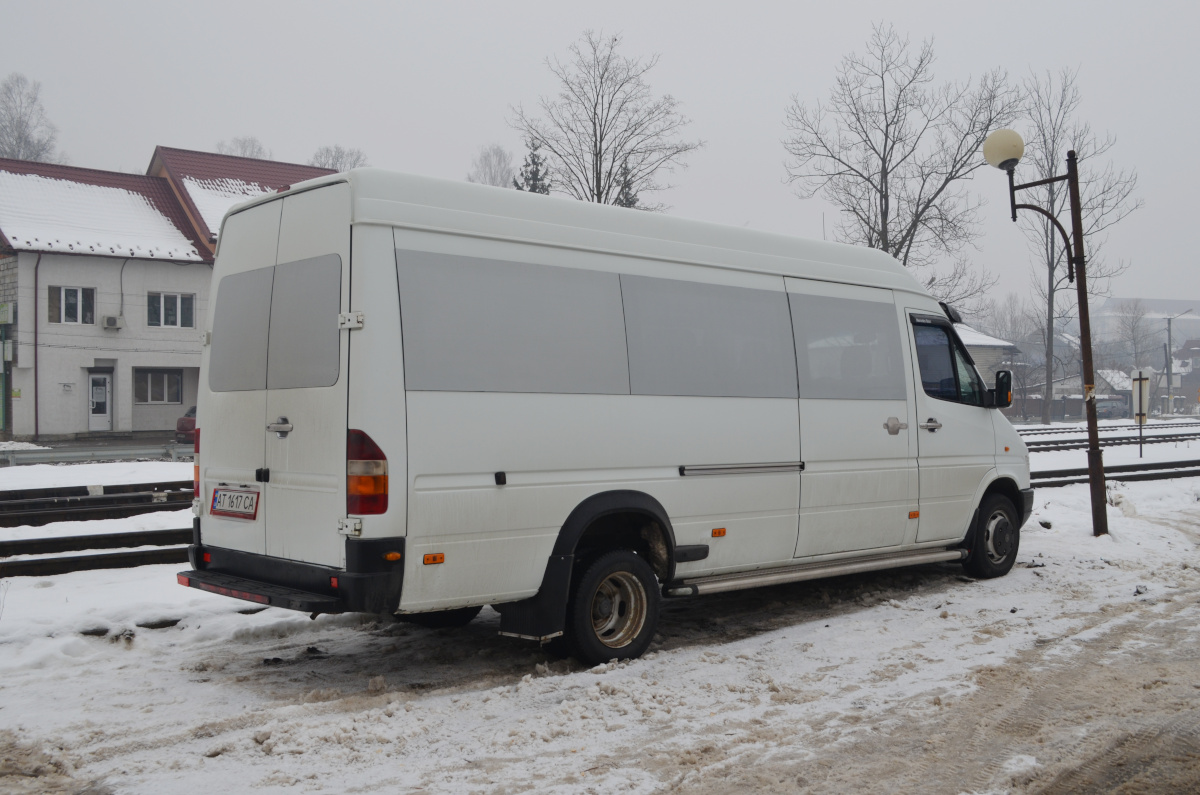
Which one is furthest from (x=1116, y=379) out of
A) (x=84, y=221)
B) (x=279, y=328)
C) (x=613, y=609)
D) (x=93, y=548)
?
(x=279, y=328)

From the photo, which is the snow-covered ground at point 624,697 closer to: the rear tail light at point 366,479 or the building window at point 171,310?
the rear tail light at point 366,479

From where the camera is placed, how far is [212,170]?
39844 millimetres

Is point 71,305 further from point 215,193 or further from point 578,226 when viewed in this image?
point 578,226

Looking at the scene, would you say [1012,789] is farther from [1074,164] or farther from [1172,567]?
[1074,164]

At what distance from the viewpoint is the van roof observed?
521cm

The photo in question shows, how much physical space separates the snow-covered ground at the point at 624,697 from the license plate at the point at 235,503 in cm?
90

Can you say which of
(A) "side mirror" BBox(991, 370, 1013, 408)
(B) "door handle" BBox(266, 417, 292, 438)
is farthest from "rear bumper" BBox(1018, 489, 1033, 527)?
(B) "door handle" BBox(266, 417, 292, 438)

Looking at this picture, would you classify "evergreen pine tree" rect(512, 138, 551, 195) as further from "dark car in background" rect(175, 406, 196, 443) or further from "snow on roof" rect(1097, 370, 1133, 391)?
"snow on roof" rect(1097, 370, 1133, 391)

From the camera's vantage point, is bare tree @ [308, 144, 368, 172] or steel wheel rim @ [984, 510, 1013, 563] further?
bare tree @ [308, 144, 368, 172]

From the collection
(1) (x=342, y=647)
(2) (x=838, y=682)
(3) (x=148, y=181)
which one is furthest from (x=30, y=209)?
(2) (x=838, y=682)

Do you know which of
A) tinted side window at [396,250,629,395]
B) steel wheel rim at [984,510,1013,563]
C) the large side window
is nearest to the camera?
tinted side window at [396,250,629,395]

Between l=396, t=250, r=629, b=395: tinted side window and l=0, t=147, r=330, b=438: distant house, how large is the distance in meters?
32.5

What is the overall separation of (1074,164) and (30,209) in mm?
35480

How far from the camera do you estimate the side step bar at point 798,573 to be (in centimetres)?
634
